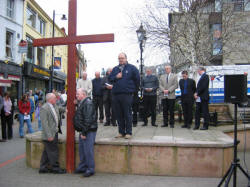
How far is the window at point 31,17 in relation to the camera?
85.5ft

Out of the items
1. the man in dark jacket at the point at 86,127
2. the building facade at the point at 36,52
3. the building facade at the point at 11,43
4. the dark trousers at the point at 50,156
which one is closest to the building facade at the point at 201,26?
the man in dark jacket at the point at 86,127

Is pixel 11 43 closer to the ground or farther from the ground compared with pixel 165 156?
farther from the ground

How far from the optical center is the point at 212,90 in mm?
18703

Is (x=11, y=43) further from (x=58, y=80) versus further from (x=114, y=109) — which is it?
(x=114, y=109)

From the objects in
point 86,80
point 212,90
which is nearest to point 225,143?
point 86,80

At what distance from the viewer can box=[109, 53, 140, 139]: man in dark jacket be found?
19.6 ft

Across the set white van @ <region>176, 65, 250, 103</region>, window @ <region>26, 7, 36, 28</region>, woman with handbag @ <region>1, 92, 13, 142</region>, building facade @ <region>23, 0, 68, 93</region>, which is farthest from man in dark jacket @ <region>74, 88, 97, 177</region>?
window @ <region>26, 7, 36, 28</region>

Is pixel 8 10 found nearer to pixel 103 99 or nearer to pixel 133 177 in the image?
pixel 103 99

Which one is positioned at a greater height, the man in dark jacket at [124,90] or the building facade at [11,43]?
the building facade at [11,43]

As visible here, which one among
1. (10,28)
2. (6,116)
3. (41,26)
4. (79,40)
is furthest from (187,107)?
(41,26)

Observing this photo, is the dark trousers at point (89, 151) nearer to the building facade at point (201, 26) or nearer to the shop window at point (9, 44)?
the building facade at point (201, 26)

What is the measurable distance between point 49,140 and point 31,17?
2474cm

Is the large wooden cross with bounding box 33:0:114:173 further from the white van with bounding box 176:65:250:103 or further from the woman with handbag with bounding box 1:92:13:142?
the white van with bounding box 176:65:250:103

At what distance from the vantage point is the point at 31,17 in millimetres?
27016
